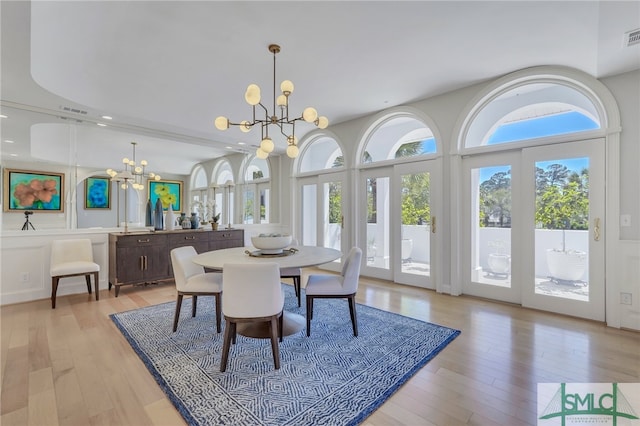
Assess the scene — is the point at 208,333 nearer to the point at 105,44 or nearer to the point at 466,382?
the point at 466,382

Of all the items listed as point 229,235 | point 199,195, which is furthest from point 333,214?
point 199,195

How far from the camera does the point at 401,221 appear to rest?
4559 millimetres

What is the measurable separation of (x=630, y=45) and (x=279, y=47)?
10.3ft

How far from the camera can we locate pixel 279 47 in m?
2.69

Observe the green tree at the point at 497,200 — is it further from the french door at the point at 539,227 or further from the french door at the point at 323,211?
the french door at the point at 323,211

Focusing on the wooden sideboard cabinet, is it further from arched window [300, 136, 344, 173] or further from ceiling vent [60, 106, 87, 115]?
arched window [300, 136, 344, 173]

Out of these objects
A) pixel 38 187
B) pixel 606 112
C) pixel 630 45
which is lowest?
pixel 38 187

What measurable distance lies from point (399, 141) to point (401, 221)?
1391mm

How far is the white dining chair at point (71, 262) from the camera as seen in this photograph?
3475 millimetres

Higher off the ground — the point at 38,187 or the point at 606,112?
the point at 606,112

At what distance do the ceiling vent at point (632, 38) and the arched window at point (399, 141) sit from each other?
82.1 inches

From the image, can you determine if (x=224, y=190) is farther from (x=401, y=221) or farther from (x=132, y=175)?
(x=401, y=221)

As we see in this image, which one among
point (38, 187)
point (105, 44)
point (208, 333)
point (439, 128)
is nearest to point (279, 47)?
point (105, 44)

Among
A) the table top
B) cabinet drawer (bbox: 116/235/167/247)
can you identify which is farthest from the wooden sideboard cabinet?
the table top
